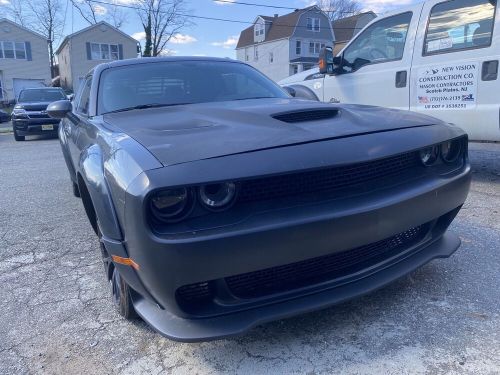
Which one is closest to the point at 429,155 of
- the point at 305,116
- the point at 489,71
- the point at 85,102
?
the point at 305,116

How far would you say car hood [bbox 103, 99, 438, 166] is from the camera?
6.05 feet

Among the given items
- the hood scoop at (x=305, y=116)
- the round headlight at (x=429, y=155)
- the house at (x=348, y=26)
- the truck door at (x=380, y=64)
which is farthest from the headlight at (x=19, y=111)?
the house at (x=348, y=26)

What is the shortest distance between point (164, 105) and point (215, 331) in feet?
6.11

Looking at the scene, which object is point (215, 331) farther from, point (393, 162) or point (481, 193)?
point (481, 193)

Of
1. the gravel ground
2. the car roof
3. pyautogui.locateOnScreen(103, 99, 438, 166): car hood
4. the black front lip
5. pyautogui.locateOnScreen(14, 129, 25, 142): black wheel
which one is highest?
the car roof

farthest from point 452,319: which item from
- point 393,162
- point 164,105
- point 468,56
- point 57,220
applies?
point 57,220

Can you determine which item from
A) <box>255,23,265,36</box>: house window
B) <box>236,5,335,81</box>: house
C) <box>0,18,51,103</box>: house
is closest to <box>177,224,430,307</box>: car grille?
<box>0,18,51,103</box>: house

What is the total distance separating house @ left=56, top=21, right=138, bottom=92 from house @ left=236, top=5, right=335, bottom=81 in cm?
1374

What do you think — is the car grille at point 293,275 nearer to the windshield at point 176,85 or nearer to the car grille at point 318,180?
the car grille at point 318,180

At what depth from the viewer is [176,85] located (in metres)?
3.37

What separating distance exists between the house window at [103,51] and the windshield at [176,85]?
1533 inches

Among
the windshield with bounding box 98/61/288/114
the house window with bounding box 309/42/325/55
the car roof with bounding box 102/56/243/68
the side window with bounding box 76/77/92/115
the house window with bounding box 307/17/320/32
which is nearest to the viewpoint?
the windshield with bounding box 98/61/288/114

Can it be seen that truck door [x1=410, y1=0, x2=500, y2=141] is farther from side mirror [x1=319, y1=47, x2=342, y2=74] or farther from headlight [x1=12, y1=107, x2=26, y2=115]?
headlight [x1=12, y1=107, x2=26, y2=115]

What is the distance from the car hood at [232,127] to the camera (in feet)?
6.05
